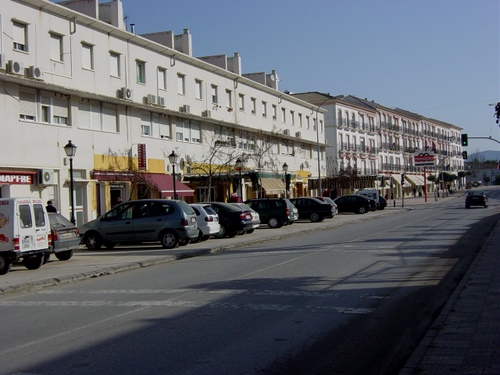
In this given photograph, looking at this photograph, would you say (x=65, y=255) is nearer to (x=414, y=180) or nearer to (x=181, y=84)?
(x=181, y=84)

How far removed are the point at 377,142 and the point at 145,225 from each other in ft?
241

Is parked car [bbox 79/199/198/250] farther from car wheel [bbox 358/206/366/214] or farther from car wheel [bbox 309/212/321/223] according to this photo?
car wheel [bbox 358/206/366/214]

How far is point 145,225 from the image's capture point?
23.0 meters

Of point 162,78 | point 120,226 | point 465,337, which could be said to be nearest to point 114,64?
point 162,78

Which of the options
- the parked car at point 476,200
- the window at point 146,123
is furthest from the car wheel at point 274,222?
the parked car at point 476,200

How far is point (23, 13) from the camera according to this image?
27000mm

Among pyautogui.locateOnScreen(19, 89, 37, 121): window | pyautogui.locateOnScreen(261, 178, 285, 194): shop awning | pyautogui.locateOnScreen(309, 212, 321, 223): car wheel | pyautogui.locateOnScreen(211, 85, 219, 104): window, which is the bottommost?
pyautogui.locateOnScreen(309, 212, 321, 223): car wheel

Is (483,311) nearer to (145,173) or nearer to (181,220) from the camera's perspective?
(181,220)

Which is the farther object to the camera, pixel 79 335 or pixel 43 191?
pixel 43 191

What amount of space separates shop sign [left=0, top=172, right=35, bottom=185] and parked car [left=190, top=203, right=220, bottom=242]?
7320 mm

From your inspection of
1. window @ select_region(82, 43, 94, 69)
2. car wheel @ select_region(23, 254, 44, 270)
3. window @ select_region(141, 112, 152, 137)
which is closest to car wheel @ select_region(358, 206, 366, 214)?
window @ select_region(141, 112, 152, 137)

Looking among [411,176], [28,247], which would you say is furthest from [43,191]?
[411,176]

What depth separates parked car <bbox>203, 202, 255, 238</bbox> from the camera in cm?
2806

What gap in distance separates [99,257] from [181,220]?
134 inches
